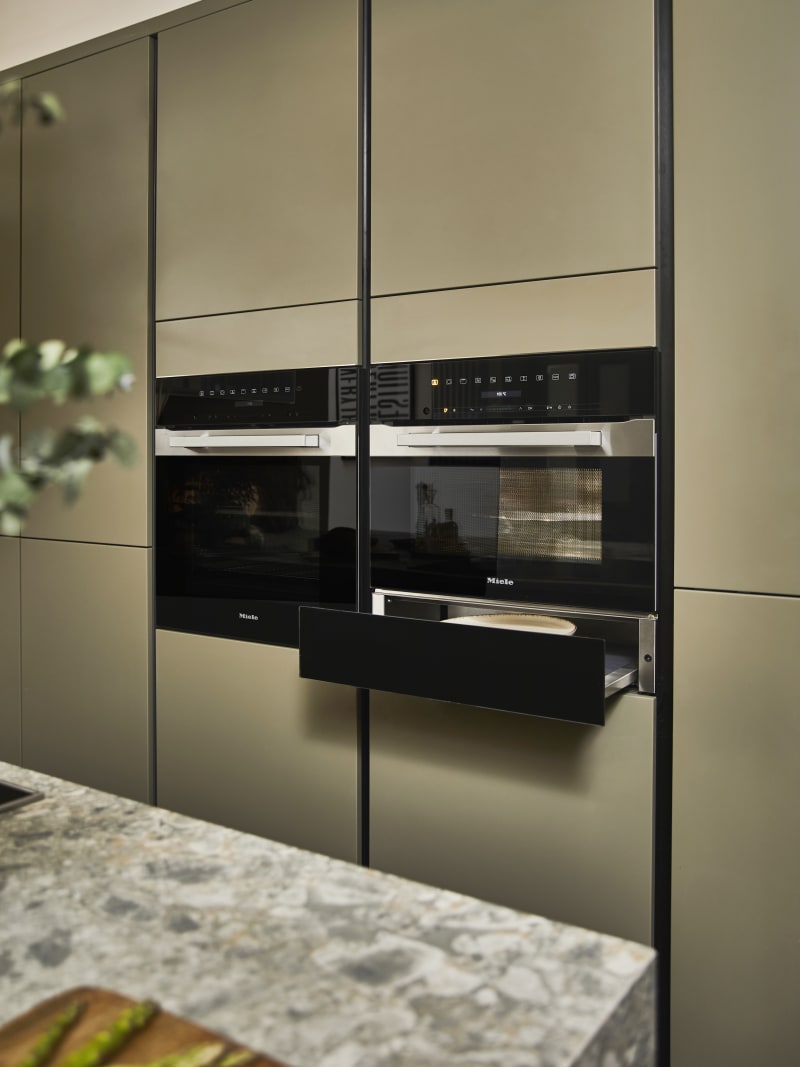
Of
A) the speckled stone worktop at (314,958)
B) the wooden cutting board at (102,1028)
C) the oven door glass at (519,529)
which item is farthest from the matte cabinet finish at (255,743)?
the wooden cutting board at (102,1028)

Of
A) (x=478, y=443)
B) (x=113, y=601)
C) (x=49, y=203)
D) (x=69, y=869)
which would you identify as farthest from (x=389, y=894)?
(x=49, y=203)

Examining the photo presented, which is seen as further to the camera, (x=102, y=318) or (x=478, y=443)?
(x=102, y=318)

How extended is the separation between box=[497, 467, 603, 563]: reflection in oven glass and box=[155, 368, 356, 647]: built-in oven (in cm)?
41

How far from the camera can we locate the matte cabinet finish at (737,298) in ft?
5.31

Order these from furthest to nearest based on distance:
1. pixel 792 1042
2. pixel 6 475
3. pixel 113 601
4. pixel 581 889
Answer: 1. pixel 113 601
2. pixel 581 889
3. pixel 792 1042
4. pixel 6 475

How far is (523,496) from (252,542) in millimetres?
789

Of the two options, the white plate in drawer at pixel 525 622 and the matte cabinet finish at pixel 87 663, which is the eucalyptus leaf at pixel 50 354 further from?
the matte cabinet finish at pixel 87 663

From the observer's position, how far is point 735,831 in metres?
1.69

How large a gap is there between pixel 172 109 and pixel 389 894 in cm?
222

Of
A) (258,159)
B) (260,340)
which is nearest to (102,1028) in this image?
(260,340)

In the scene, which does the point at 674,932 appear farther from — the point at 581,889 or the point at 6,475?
the point at 6,475

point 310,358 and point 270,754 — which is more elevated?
point 310,358

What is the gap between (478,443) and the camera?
6.30ft

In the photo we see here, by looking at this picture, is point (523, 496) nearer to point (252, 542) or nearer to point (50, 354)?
point (252, 542)
